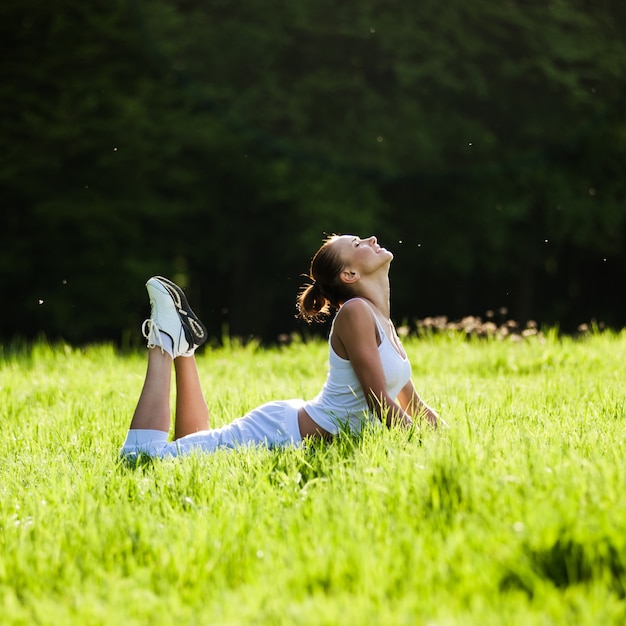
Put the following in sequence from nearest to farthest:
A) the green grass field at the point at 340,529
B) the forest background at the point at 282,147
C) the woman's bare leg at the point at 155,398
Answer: the green grass field at the point at 340,529
the woman's bare leg at the point at 155,398
the forest background at the point at 282,147

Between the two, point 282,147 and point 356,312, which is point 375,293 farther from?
point 282,147

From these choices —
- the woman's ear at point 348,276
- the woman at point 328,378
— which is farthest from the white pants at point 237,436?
the woman's ear at point 348,276

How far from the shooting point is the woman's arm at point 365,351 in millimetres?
3845

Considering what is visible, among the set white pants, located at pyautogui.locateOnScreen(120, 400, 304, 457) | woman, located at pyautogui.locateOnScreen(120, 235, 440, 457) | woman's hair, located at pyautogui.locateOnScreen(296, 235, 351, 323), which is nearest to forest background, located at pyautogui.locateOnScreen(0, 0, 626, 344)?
woman, located at pyautogui.locateOnScreen(120, 235, 440, 457)

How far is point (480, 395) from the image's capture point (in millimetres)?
4980

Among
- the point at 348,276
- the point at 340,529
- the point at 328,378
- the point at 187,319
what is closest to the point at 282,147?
the point at 187,319

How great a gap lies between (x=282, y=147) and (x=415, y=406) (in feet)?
43.0

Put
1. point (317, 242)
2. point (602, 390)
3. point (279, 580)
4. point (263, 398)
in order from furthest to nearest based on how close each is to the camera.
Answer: point (317, 242), point (263, 398), point (602, 390), point (279, 580)

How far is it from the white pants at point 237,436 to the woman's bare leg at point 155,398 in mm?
44

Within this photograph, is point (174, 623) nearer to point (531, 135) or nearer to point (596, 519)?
point (596, 519)

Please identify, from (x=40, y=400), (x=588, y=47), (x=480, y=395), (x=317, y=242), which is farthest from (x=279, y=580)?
(x=588, y=47)

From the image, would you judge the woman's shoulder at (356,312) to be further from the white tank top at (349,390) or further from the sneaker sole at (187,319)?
the sneaker sole at (187,319)

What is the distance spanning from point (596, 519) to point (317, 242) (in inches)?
560

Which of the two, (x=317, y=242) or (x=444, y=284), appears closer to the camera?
(x=317, y=242)
